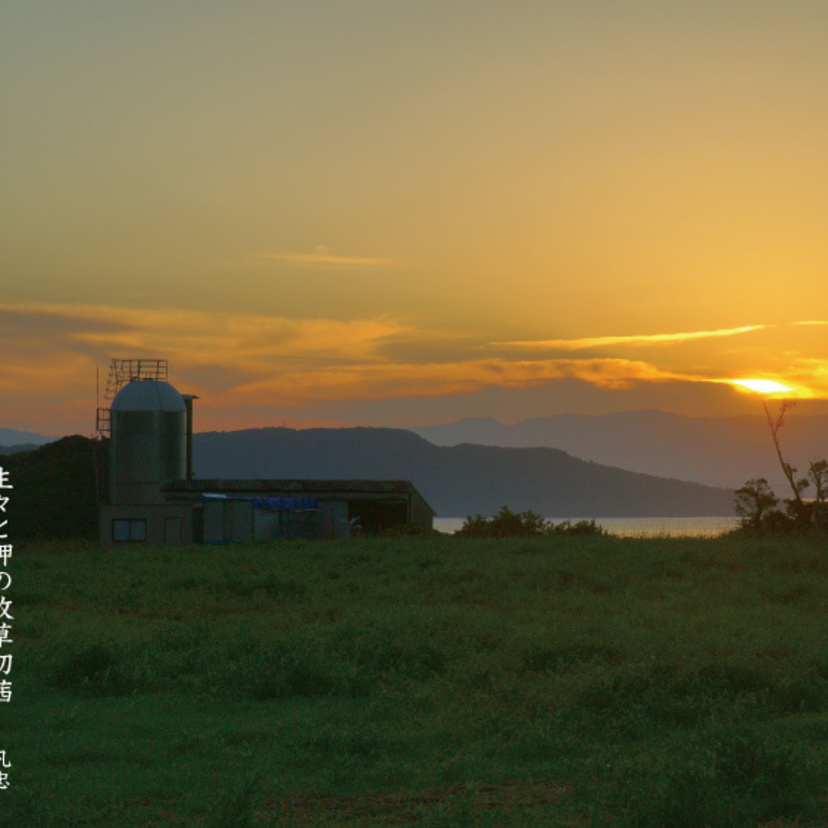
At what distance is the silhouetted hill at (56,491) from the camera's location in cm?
7250

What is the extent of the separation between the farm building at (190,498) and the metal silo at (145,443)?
59mm

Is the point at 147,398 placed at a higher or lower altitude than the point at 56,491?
higher

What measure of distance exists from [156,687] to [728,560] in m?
22.6

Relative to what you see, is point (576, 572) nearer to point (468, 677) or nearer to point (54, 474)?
point (468, 677)

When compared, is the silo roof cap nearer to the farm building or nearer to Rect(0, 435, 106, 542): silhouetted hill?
the farm building

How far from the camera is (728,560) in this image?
3272 cm

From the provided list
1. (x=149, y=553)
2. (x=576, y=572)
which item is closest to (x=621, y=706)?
(x=576, y=572)

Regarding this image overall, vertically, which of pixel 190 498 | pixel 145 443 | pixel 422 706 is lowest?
pixel 422 706

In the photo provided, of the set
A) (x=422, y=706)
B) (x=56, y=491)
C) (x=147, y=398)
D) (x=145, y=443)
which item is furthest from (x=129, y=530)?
(x=422, y=706)

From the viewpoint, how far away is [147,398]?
61.2 metres

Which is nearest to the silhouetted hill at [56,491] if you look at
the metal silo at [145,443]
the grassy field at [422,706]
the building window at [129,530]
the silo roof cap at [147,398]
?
the metal silo at [145,443]

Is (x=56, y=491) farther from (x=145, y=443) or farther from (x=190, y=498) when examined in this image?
(x=190, y=498)

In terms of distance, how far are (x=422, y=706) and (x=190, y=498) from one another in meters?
45.1

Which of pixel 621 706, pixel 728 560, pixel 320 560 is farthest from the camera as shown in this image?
pixel 320 560
